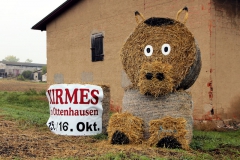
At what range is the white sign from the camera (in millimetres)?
7324

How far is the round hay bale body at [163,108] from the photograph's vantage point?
20.0ft

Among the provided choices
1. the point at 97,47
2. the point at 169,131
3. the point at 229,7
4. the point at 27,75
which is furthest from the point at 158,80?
the point at 27,75

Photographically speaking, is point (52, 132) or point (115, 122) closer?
point (115, 122)

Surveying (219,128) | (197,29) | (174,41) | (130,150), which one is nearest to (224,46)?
(197,29)

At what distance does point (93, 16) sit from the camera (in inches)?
604

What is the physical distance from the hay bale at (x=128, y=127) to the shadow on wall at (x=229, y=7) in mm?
5951

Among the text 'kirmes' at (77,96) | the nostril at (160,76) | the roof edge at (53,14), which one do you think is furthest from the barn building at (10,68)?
the nostril at (160,76)

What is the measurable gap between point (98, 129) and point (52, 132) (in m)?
1.03

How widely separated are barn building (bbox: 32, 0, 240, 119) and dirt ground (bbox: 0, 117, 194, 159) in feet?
16.5

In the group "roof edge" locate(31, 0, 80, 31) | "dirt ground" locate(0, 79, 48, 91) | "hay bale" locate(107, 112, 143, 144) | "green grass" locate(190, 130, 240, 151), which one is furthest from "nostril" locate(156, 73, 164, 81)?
"dirt ground" locate(0, 79, 48, 91)

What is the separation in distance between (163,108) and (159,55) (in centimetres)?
97

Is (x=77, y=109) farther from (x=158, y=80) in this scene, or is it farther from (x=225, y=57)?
(x=225, y=57)

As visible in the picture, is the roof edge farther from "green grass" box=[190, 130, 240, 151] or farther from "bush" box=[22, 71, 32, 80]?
"bush" box=[22, 71, 32, 80]

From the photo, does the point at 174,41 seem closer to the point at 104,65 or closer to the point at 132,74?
the point at 132,74
